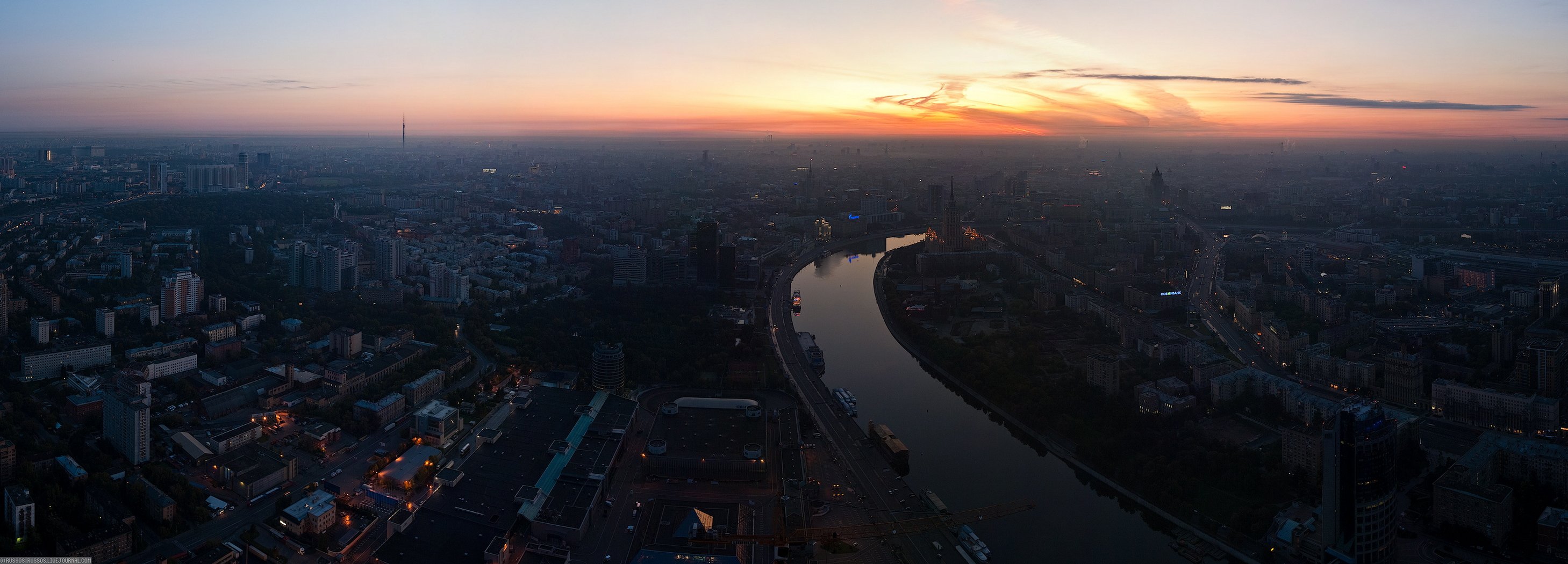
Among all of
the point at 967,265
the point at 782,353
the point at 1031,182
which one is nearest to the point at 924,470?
the point at 782,353

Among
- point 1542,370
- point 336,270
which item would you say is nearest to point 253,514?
point 336,270

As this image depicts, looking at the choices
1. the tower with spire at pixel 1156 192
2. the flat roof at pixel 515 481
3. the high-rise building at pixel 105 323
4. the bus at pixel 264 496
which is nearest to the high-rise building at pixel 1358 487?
the flat roof at pixel 515 481

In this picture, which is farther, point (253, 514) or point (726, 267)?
point (726, 267)

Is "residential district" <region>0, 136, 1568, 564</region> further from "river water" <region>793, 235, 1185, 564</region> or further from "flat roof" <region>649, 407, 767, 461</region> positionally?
"river water" <region>793, 235, 1185, 564</region>

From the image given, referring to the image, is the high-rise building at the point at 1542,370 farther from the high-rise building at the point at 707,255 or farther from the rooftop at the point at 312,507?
the rooftop at the point at 312,507

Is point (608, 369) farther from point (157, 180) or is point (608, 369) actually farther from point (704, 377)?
point (157, 180)

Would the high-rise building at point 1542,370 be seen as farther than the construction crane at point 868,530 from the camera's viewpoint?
Yes

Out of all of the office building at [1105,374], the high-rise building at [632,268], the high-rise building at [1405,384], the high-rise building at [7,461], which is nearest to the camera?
the high-rise building at [7,461]

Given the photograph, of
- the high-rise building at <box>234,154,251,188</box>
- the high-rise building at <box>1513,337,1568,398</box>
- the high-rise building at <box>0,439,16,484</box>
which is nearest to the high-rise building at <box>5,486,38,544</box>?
the high-rise building at <box>0,439,16,484</box>
